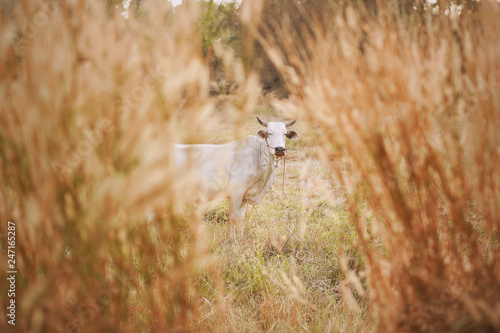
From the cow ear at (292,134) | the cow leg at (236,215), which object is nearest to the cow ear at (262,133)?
the cow ear at (292,134)

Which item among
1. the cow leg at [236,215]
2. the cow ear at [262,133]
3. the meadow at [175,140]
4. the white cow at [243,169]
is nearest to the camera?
the meadow at [175,140]

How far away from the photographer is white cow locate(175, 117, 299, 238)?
331 centimetres

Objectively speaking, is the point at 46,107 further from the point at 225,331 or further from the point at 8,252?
the point at 225,331

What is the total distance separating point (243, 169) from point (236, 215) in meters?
0.58

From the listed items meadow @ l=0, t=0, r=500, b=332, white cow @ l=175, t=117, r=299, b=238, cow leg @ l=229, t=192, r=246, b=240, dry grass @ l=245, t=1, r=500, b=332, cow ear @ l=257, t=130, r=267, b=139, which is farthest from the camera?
cow ear @ l=257, t=130, r=267, b=139

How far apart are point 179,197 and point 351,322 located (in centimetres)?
132

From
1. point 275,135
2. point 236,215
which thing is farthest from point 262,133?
point 236,215

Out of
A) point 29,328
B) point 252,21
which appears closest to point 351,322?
point 29,328

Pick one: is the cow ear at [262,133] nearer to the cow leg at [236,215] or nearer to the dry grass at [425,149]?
the cow leg at [236,215]

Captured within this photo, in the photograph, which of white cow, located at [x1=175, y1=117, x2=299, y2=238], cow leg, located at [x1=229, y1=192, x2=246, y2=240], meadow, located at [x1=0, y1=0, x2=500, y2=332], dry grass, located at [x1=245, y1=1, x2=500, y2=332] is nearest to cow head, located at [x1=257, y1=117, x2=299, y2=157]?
white cow, located at [x1=175, y1=117, x2=299, y2=238]

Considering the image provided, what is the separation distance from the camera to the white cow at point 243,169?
3307 mm

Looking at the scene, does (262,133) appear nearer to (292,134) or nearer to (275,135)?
(275,135)

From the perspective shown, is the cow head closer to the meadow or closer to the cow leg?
the cow leg

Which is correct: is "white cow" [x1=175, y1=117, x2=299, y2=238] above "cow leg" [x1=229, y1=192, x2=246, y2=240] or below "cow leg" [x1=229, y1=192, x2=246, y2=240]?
above
